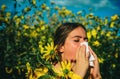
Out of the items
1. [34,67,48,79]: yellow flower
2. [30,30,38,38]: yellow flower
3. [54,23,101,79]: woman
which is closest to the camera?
[34,67,48,79]: yellow flower

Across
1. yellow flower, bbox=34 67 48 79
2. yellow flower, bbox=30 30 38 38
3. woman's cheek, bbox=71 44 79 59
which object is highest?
yellow flower, bbox=30 30 38 38

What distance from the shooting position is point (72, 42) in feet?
6.28

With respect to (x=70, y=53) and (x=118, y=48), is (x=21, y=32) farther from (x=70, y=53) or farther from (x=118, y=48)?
(x=70, y=53)

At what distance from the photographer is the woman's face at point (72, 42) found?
188 cm

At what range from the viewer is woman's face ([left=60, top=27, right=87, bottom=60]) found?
188 cm

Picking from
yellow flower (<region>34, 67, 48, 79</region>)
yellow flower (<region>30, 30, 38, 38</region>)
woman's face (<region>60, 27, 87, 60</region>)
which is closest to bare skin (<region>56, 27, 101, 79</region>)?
woman's face (<region>60, 27, 87, 60</region>)

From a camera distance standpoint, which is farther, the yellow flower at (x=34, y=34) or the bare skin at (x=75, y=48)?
the yellow flower at (x=34, y=34)

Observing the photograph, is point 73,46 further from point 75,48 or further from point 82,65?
point 82,65

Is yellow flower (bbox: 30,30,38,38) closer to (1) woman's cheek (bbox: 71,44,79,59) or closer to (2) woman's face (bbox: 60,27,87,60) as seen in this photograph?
(2) woman's face (bbox: 60,27,87,60)

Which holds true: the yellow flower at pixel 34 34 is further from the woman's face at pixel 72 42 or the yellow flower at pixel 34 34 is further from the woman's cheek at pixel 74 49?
the woman's cheek at pixel 74 49

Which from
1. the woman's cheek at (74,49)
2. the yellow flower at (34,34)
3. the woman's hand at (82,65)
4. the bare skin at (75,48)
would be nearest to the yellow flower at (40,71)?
the woman's hand at (82,65)

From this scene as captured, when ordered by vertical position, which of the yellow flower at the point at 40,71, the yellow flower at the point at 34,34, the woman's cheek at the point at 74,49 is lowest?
Answer: the yellow flower at the point at 40,71

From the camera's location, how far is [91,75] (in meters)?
1.73

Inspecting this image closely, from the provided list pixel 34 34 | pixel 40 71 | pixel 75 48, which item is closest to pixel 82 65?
pixel 40 71
